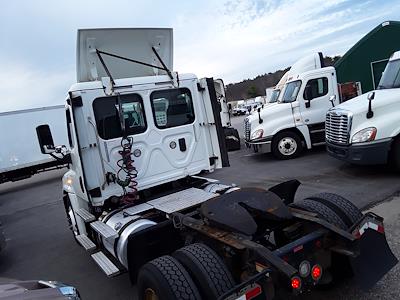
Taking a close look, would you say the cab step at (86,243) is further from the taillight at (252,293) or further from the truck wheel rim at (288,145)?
the truck wheel rim at (288,145)

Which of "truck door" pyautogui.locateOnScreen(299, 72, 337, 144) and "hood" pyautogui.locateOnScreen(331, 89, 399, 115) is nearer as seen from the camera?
"hood" pyautogui.locateOnScreen(331, 89, 399, 115)

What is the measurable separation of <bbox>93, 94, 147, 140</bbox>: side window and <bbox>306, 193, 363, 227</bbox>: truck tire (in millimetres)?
2602

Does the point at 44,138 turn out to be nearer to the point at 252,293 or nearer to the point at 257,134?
the point at 252,293

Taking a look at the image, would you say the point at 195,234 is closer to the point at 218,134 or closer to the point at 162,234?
the point at 162,234

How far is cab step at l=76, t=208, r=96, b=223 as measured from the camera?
16.3ft

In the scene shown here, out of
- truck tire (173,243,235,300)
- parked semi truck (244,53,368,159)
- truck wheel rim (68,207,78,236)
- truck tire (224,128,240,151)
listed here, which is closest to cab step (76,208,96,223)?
truck wheel rim (68,207,78,236)

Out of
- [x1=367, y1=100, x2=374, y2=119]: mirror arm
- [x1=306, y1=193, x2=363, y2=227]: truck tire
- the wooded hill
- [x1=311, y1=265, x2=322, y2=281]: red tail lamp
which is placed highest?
the wooded hill

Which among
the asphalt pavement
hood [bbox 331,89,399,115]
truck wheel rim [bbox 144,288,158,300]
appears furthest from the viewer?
hood [bbox 331,89,399,115]

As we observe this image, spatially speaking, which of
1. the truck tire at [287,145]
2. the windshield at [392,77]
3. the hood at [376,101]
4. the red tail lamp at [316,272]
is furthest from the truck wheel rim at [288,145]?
the red tail lamp at [316,272]

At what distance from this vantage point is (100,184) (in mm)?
4844

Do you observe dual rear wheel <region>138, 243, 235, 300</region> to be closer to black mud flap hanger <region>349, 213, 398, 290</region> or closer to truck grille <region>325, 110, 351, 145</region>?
black mud flap hanger <region>349, 213, 398, 290</region>

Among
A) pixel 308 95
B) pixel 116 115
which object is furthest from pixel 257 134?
pixel 116 115

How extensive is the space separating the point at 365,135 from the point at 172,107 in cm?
425

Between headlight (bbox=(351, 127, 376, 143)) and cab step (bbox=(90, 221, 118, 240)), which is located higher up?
headlight (bbox=(351, 127, 376, 143))
